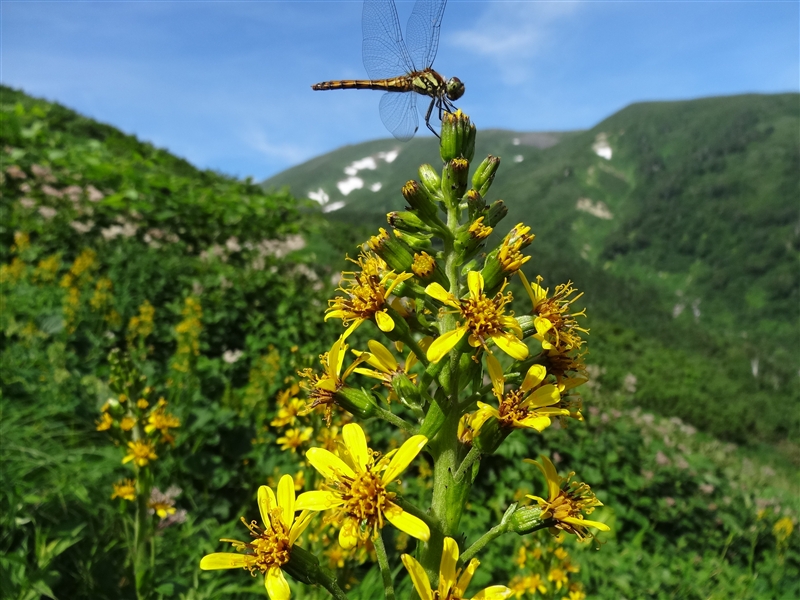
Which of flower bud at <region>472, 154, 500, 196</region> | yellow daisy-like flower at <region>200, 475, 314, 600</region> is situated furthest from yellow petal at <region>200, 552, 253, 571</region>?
flower bud at <region>472, 154, 500, 196</region>

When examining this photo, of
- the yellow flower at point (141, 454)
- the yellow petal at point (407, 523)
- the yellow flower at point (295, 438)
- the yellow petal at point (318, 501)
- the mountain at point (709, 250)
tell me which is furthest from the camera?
the mountain at point (709, 250)

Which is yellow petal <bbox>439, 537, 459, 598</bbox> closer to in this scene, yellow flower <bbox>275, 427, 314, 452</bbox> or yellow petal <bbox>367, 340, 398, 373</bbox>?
yellow petal <bbox>367, 340, 398, 373</bbox>

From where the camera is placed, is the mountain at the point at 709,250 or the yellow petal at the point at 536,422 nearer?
the yellow petal at the point at 536,422

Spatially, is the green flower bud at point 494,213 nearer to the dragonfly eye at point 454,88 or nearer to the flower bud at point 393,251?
the flower bud at point 393,251

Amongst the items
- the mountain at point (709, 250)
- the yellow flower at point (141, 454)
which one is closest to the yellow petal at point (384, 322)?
the yellow flower at point (141, 454)

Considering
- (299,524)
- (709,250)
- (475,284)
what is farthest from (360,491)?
(709,250)

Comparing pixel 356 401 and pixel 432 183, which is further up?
pixel 432 183

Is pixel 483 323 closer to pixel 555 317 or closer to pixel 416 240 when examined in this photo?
pixel 555 317
